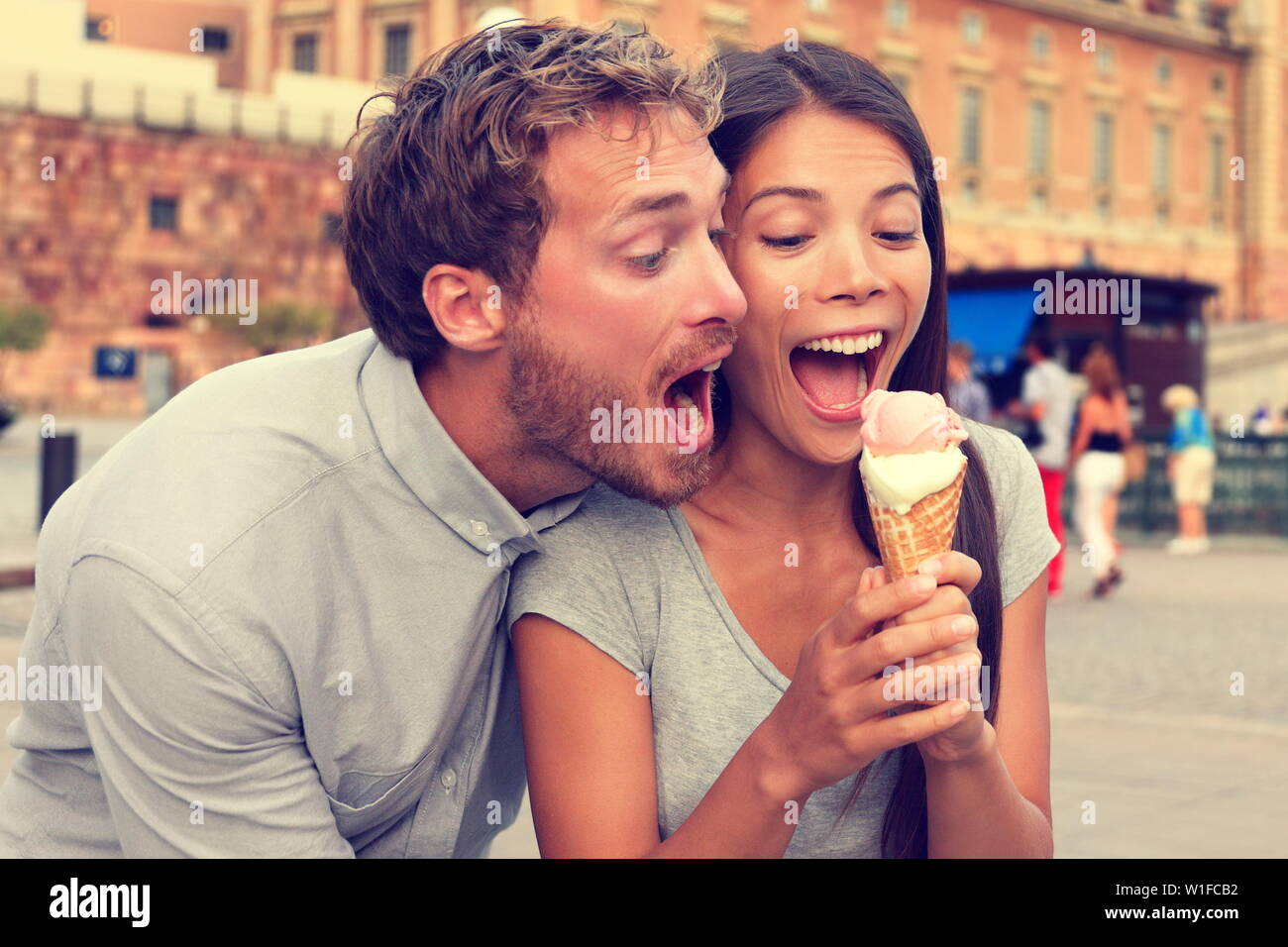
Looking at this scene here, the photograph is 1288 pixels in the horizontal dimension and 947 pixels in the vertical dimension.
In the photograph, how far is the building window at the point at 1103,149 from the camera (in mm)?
58031

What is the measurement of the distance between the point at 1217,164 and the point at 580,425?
6461cm

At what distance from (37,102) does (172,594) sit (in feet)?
135

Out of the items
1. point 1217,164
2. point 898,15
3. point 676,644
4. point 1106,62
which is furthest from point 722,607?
point 1217,164

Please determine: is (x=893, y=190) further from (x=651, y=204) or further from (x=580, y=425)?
(x=580, y=425)

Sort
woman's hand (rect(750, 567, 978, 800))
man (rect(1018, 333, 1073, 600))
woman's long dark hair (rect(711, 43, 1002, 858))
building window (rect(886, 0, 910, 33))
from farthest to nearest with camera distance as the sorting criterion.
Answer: building window (rect(886, 0, 910, 33)), man (rect(1018, 333, 1073, 600)), woman's long dark hair (rect(711, 43, 1002, 858)), woman's hand (rect(750, 567, 978, 800))

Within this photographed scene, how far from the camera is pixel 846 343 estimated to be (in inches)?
90.1

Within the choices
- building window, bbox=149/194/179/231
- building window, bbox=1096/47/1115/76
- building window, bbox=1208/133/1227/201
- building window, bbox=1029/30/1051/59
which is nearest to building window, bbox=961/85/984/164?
building window, bbox=1029/30/1051/59

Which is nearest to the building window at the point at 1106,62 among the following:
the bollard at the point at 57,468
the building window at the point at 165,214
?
the building window at the point at 165,214

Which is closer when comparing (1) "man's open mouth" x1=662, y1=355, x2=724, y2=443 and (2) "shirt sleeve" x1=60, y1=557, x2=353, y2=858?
(2) "shirt sleeve" x1=60, y1=557, x2=353, y2=858

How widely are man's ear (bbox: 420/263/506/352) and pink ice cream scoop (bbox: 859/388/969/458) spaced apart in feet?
1.56

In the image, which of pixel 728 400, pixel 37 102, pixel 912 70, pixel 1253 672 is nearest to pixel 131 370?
pixel 37 102

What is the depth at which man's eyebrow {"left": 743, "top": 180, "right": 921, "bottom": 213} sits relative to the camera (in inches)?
88.9

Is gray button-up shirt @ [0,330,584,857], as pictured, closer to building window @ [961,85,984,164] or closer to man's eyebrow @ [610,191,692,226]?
man's eyebrow @ [610,191,692,226]

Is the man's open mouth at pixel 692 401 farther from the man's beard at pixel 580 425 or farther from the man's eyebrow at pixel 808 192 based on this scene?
the man's eyebrow at pixel 808 192
